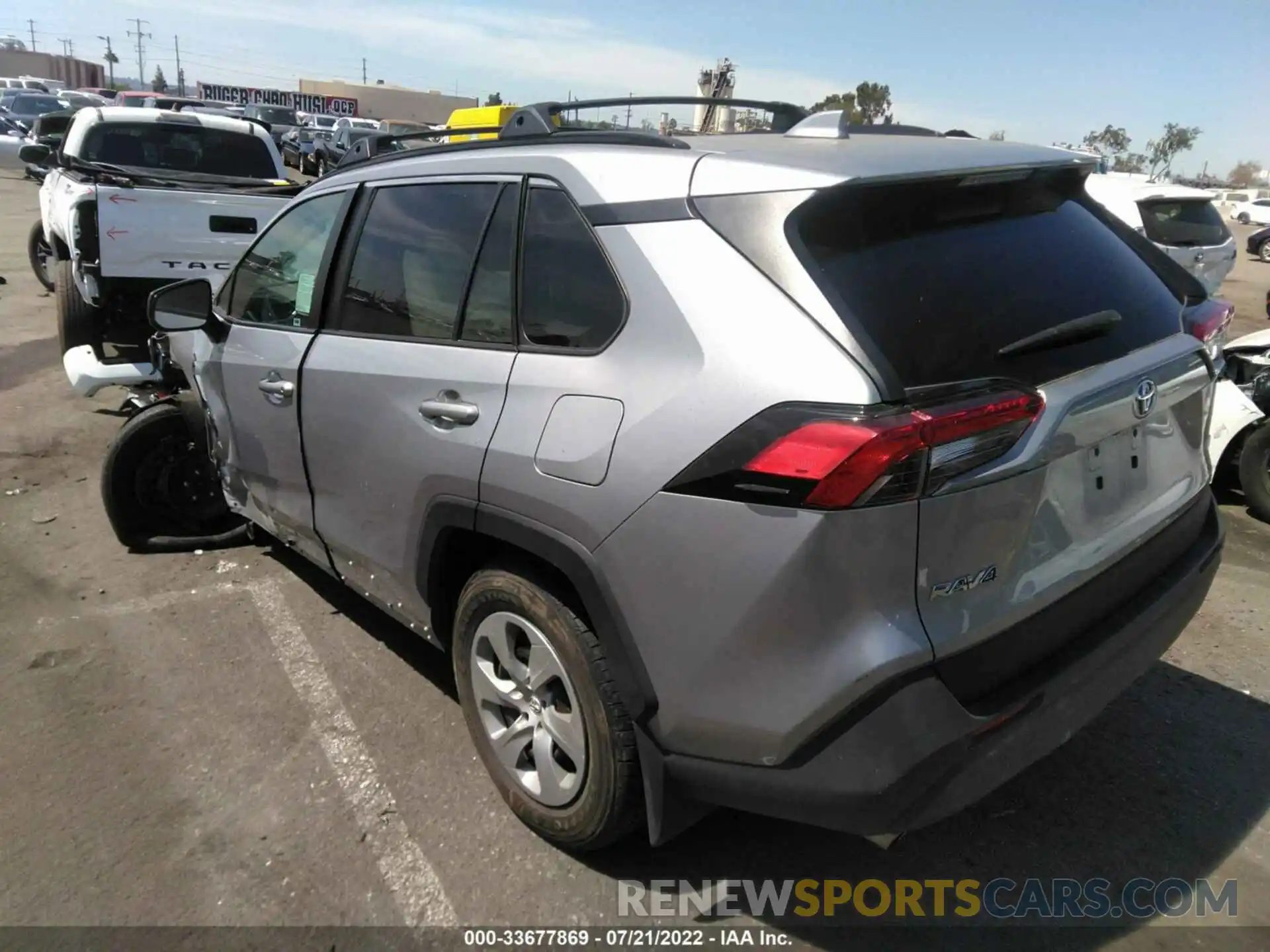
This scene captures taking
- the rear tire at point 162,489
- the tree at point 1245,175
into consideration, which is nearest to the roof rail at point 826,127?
the rear tire at point 162,489

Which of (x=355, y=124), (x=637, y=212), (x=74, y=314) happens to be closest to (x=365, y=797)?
(x=637, y=212)

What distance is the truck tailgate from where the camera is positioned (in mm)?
6277

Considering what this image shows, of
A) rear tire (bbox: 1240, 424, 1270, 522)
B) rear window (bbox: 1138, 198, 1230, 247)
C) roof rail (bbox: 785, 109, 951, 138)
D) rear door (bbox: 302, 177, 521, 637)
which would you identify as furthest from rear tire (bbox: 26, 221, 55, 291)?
rear window (bbox: 1138, 198, 1230, 247)

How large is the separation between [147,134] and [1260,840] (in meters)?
9.15

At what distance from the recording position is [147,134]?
8008 millimetres

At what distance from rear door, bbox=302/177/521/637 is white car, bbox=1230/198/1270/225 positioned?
3936 cm

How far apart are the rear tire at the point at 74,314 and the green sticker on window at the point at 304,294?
417 cm

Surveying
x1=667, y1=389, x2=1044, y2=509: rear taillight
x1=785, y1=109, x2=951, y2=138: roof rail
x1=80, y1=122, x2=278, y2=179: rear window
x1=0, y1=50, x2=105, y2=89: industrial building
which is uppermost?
x1=785, y1=109, x2=951, y2=138: roof rail

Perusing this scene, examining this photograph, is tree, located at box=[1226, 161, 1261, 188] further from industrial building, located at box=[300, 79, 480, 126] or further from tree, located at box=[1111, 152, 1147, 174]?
industrial building, located at box=[300, 79, 480, 126]

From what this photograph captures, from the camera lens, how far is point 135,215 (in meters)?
6.32

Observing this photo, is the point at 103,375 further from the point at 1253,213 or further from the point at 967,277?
the point at 1253,213

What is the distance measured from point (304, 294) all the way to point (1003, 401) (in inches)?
103

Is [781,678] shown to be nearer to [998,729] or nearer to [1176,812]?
[998,729]

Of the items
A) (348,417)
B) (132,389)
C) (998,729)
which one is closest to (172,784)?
(348,417)
